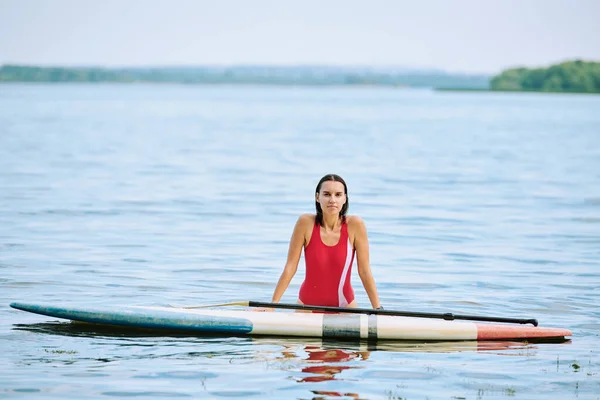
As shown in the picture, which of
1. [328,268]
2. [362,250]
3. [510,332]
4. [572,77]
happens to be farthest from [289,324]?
[572,77]

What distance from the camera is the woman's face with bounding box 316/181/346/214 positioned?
984 cm

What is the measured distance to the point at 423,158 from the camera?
43.0 m

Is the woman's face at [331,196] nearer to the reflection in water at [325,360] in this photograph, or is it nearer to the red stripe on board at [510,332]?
the reflection in water at [325,360]

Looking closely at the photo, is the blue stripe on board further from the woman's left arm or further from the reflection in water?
the woman's left arm

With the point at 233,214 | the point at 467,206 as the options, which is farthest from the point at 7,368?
the point at 467,206

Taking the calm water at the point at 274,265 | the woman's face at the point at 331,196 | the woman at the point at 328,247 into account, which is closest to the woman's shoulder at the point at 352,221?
the woman at the point at 328,247

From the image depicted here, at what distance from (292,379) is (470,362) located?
1.65 metres

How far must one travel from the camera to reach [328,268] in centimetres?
1002

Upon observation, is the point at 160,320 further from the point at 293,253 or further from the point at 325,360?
the point at 325,360

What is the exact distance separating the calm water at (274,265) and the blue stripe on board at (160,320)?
0.12 metres

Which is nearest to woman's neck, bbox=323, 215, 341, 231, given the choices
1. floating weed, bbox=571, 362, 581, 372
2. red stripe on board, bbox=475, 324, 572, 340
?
red stripe on board, bbox=475, 324, 572, 340

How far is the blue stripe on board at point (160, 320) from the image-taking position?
33.0 feet

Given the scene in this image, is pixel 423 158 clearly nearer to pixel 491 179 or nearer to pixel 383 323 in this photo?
pixel 491 179

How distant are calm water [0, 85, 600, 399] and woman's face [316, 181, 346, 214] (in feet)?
3.87
